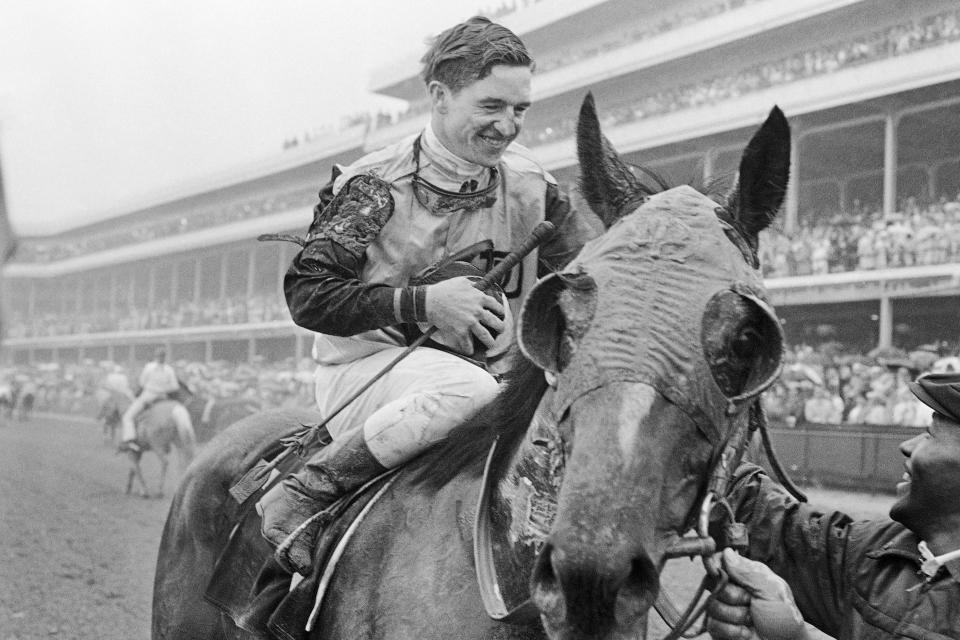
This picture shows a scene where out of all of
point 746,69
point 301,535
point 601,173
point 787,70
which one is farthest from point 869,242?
point 601,173

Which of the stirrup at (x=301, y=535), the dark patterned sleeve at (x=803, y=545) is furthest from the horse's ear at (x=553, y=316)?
the dark patterned sleeve at (x=803, y=545)

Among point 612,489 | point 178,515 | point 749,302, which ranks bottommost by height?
point 178,515

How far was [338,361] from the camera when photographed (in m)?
2.79

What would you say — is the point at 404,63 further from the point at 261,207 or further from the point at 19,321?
the point at 19,321

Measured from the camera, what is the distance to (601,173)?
183 centimetres

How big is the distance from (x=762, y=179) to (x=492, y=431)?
736 mm

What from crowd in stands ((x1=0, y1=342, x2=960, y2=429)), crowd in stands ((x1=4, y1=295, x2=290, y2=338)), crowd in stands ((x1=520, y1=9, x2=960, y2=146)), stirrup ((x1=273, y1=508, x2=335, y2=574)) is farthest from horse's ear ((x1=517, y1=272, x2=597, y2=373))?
crowd in stands ((x1=4, y1=295, x2=290, y2=338))

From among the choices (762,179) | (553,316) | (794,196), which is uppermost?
(794,196)

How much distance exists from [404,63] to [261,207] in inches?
316

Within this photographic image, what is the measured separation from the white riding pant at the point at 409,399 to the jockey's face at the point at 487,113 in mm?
525

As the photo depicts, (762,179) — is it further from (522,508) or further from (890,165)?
(890,165)

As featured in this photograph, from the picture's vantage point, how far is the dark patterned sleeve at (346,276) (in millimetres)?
2367

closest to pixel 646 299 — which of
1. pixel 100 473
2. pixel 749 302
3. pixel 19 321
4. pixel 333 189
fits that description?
pixel 749 302

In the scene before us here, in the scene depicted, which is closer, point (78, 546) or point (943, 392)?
point (943, 392)
